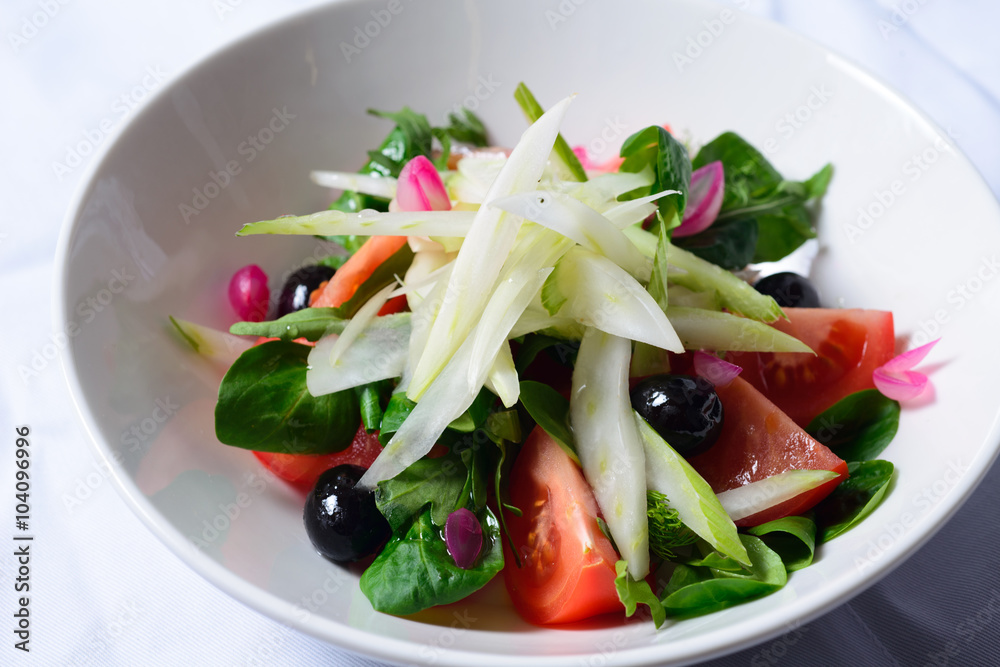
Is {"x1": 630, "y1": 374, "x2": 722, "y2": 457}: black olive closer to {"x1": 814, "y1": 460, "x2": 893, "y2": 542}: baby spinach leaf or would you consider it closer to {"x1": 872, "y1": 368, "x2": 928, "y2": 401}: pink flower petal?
{"x1": 814, "y1": 460, "x2": 893, "y2": 542}: baby spinach leaf

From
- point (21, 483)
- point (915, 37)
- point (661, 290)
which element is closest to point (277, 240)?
point (21, 483)

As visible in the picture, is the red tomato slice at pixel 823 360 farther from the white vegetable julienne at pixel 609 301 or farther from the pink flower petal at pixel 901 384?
the white vegetable julienne at pixel 609 301

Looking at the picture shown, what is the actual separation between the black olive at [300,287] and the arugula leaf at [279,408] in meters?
0.27

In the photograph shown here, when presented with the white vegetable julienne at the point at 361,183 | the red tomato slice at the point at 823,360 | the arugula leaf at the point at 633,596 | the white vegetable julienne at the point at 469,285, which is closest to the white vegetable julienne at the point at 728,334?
the red tomato slice at the point at 823,360

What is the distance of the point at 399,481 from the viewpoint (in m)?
1.33

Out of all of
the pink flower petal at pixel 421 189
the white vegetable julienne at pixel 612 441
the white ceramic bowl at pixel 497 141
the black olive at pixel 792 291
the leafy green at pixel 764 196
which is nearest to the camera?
the white ceramic bowl at pixel 497 141

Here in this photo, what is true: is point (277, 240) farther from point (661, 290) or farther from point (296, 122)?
point (661, 290)

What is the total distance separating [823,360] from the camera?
158 cm

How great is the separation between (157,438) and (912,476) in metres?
1.30

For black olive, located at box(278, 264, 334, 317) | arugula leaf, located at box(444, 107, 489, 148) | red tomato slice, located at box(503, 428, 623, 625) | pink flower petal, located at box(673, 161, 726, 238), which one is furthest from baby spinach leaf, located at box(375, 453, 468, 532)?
arugula leaf, located at box(444, 107, 489, 148)

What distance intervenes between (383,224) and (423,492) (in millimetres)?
498

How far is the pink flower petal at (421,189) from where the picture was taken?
1.52 m

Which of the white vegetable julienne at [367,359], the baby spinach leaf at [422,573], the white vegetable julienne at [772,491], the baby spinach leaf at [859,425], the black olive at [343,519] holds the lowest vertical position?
the black olive at [343,519]

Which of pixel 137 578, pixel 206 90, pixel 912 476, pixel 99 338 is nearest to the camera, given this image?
pixel 912 476
